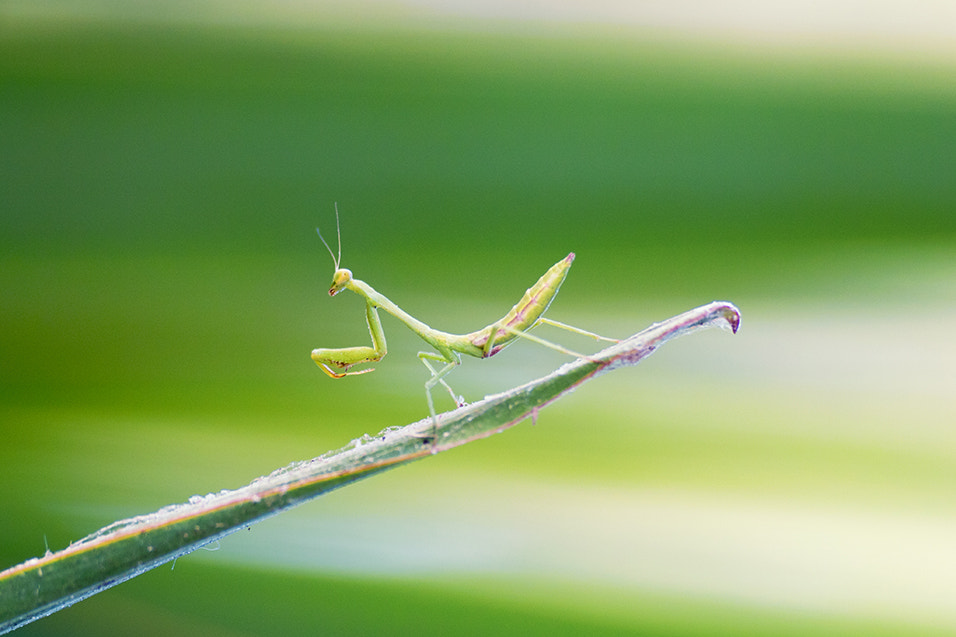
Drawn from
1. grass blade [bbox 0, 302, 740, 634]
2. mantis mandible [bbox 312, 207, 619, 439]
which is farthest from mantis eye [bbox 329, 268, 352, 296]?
grass blade [bbox 0, 302, 740, 634]

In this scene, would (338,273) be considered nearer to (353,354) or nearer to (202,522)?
(353,354)

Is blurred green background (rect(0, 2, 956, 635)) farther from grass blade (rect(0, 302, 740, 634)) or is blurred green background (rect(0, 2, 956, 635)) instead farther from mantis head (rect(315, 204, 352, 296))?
grass blade (rect(0, 302, 740, 634))

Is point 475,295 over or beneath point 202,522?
over

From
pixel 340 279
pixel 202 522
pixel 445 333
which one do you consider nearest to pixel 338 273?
pixel 340 279

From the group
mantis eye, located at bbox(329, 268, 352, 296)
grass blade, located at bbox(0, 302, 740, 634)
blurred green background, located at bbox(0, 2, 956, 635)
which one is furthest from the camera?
mantis eye, located at bbox(329, 268, 352, 296)

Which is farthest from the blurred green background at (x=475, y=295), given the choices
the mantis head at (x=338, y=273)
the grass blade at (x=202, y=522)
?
the grass blade at (x=202, y=522)

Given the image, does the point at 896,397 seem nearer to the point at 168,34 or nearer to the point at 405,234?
the point at 405,234

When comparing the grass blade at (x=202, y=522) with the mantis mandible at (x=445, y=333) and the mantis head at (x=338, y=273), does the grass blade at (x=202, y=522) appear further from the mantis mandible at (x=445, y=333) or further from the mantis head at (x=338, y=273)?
the mantis head at (x=338, y=273)

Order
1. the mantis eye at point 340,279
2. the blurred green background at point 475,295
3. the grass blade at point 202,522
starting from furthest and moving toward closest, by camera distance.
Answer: the mantis eye at point 340,279 < the blurred green background at point 475,295 < the grass blade at point 202,522
